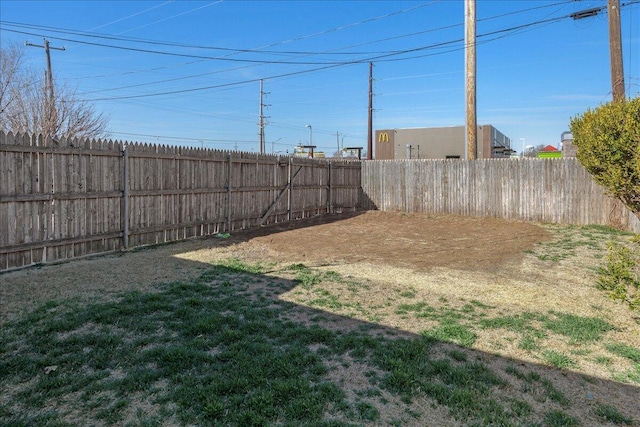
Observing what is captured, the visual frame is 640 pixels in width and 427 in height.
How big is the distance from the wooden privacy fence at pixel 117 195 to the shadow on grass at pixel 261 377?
8.87 ft

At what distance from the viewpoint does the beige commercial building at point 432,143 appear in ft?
77.2

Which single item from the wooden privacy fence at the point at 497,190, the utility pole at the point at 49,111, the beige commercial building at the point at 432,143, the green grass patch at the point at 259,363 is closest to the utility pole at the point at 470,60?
the wooden privacy fence at the point at 497,190

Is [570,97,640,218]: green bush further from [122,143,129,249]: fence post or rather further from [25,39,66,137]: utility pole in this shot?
[25,39,66,137]: utility pole

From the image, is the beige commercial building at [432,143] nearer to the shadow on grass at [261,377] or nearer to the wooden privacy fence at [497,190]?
the wooden privacy fence at [497,190]

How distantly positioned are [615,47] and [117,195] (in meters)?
10.9

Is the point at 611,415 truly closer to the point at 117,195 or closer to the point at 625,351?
the point at 625,351

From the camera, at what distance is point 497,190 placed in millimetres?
12938

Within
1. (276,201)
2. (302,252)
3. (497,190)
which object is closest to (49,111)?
(276,201)

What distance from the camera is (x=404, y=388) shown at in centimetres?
278

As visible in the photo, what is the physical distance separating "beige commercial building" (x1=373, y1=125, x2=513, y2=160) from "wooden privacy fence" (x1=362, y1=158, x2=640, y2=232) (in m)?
8.71

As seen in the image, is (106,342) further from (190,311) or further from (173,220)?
(173,220)

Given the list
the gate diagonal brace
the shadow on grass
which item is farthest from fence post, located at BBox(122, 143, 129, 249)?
the gate diagonal brace

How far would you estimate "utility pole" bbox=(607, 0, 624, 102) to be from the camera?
363 inches

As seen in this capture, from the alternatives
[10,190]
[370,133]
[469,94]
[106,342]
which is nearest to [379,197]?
[469,94]
